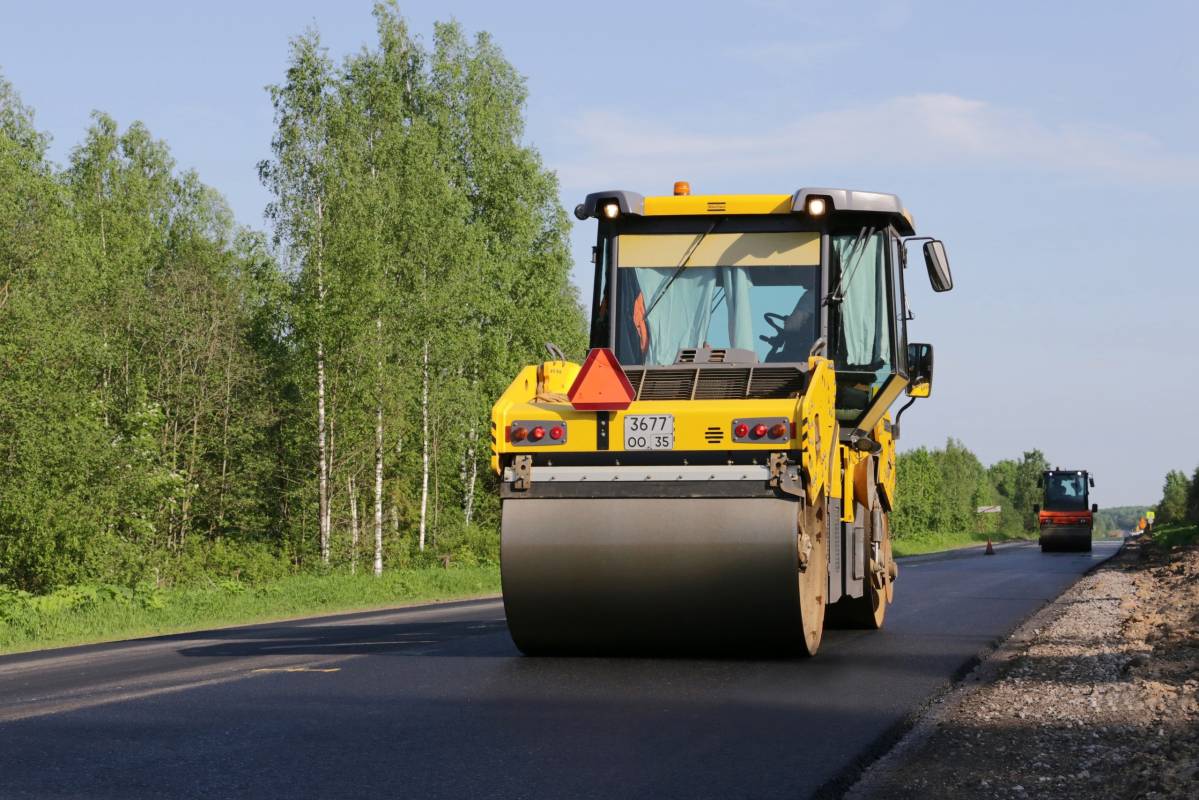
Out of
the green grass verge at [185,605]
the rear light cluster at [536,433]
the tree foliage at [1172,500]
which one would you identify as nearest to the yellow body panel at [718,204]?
the rear light cluster at [536,433]

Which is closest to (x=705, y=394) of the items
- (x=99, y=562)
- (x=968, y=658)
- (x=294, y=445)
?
(x=968, y=658)

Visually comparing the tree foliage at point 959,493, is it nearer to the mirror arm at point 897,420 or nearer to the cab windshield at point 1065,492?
the cab windshield at point 1065,492

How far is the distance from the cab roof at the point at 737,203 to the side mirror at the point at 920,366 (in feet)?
5.15

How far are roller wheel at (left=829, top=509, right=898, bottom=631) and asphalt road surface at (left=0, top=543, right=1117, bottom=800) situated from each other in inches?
29.3

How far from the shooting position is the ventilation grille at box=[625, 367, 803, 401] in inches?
408

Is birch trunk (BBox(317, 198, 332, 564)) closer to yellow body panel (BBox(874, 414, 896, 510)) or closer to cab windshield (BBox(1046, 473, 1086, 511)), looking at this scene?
yellow body panel (BBox(874, 414, 896, 510))

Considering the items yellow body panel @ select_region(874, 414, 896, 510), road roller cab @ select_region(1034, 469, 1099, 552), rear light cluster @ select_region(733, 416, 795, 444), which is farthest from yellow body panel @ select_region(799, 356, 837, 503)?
road roller cab @ select_region(1034, 469, 1099, 552)

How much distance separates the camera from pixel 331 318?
109ft

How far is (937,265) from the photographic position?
12109 mm

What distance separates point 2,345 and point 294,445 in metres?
11.6

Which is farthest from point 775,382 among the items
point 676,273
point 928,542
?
point 928,542

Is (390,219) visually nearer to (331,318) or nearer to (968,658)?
(331,318)

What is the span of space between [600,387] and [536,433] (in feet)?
1.93

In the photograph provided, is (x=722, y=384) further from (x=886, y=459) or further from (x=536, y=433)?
(x=886, y=459)
